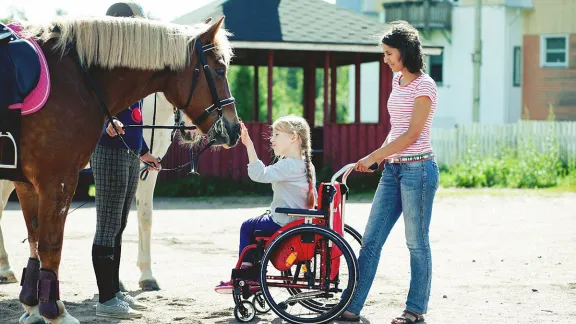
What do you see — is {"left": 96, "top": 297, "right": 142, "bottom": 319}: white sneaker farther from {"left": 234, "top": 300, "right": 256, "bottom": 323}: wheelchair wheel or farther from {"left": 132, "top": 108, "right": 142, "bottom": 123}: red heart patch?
{"left": 132, "top": 108, "right": 142, "bottom": 123}: red heart patch

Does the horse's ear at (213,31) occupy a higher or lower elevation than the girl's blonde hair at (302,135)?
higher

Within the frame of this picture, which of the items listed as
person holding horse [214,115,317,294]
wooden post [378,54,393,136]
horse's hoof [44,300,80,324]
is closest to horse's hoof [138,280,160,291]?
person holding horse [214,115,317,294]

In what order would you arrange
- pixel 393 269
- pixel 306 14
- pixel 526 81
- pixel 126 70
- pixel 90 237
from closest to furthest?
pixel 126 70 < pixel 393 269 < pixel 90 237 < pixel 306 14 < pixel 526 81

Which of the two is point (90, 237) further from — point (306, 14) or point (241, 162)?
point (306, 14)

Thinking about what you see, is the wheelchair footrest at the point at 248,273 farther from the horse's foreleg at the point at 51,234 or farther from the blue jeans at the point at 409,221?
the horse's foreleg at the point at 51,234

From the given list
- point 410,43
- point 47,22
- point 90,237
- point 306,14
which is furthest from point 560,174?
point 47,22

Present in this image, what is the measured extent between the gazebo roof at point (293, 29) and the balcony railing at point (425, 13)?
1470 centimetres

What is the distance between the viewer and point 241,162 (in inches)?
696

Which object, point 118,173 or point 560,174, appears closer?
point 118,173

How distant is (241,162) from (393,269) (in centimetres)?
973

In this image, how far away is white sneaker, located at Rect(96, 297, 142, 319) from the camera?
19.7ft

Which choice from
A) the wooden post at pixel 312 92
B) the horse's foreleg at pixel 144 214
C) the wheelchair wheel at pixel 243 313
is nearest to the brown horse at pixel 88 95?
the wheelchair wheel at pixel 243 313

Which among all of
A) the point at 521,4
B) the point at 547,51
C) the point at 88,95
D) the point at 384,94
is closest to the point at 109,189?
the point at 88,95

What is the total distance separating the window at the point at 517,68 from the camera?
3425 centimetres
